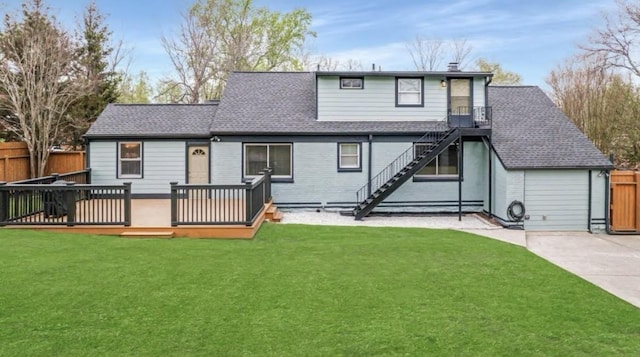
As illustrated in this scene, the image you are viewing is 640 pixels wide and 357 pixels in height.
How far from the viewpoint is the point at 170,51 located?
100 ft

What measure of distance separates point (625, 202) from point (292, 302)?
11.7 m

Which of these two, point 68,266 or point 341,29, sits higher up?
point 341,29

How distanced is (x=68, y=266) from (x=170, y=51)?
26097 mm

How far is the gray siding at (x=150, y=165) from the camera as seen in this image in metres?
15.6

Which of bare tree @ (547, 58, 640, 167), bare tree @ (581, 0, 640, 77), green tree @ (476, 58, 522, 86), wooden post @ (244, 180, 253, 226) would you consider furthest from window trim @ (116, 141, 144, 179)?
green tree @ (476, 58, 522, 86)

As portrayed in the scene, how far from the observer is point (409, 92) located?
15.8 m

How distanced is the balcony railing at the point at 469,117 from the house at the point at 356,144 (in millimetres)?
34

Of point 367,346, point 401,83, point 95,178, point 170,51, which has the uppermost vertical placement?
point 170,51

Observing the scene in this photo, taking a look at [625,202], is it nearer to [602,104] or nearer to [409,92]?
[409,92]

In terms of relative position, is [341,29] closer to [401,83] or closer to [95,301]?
[401,83]

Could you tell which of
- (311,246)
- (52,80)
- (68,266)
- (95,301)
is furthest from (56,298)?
(52,80)

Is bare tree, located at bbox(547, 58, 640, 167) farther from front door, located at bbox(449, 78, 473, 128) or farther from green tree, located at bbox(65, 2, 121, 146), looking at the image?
green tree, located at bbox(65, 2, 121, 146)

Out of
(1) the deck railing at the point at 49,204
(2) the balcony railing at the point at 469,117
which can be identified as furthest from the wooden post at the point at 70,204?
(2) the balcony railing at the point at 469,117

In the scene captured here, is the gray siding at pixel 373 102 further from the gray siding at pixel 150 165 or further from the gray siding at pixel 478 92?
the gray siding at pixel 150 165
